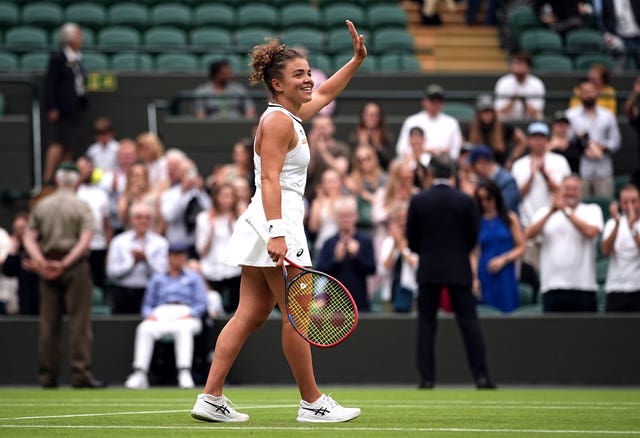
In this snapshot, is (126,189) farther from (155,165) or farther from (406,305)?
(406,305)

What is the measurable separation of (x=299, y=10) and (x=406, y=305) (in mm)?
7863

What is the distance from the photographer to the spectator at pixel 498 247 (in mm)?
13414

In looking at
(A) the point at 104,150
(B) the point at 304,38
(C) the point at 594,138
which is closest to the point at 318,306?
(C) the point at 594,138

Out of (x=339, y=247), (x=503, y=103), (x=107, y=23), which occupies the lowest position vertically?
(x=339, y=247)

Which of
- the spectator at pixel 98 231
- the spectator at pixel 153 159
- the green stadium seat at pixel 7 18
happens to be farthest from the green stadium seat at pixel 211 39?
the spectator at pixel 98 231

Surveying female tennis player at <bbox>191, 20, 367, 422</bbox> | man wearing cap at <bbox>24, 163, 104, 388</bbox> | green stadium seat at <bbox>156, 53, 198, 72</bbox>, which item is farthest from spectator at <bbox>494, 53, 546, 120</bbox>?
female tennis player at <bbox>191, 20, 367, 422</bbox>

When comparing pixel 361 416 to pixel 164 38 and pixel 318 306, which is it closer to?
pixel 318 306

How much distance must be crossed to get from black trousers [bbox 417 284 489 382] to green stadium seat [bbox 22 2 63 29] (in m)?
10.5

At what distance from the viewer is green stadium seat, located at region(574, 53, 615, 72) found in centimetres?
1962

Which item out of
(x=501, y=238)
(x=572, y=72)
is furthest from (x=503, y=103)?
(x=501, y=238)

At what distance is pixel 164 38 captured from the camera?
1988 centimetres

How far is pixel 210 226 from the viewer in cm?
1437

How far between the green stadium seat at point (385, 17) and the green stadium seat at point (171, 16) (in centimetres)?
287

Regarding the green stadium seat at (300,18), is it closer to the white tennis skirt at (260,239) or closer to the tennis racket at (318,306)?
the white tennis skirt at (260,239)
